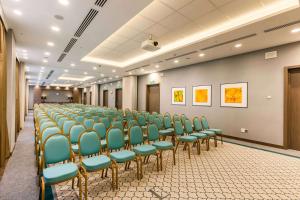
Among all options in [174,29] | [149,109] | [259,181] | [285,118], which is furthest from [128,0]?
[149,109]

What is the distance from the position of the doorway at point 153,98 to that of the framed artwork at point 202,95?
3.09 metres

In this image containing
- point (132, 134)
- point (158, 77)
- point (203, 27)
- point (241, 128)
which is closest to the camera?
point (132, 134)

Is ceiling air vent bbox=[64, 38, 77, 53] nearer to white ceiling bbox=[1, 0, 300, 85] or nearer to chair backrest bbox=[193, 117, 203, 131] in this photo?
white ceiling bbox=[1, 0, 300, 85]

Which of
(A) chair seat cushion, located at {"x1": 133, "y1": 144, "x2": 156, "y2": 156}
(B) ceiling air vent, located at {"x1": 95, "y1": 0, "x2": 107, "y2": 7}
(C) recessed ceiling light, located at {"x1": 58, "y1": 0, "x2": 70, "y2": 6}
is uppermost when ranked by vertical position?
(C) recessed ceiling light, located at {"x1": 58, "y1": 0, "x2": 70, "y2": 6}

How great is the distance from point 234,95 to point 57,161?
6.39m

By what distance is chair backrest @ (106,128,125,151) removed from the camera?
10.9 ft

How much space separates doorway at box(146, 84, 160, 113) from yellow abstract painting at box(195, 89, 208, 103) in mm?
3193

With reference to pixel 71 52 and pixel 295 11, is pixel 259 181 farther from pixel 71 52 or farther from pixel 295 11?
pixel 71 52

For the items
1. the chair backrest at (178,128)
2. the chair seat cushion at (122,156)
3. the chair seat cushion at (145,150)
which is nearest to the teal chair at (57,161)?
the chair seat cushion at (122,156)

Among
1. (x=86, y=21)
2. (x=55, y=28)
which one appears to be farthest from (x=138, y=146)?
(x=55, y=28)

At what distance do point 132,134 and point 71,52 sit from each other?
16.6 ft

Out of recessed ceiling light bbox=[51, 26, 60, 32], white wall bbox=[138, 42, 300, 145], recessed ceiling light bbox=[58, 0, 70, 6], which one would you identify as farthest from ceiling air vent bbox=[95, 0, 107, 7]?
white wall bbox=[138, 42, 300, 145]

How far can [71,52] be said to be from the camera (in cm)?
673

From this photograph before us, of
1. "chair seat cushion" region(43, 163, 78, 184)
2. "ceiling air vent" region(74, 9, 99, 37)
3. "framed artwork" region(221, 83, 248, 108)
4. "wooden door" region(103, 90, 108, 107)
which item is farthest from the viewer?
"wooden door" region(103, 90, 108, 107)
